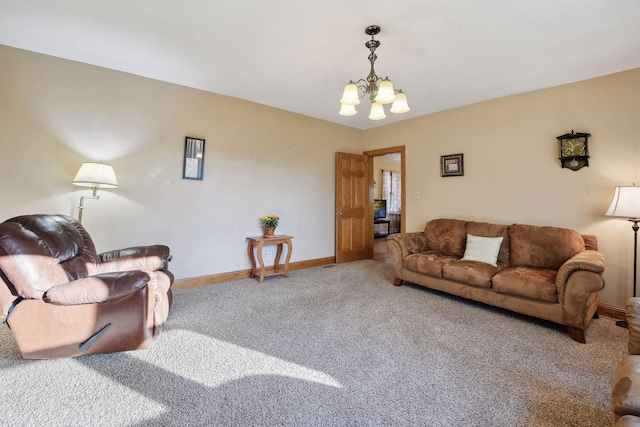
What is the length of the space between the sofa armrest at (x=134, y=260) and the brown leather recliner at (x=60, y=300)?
343 mm

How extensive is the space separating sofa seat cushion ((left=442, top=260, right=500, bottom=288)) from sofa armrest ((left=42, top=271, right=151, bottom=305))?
2.94 m

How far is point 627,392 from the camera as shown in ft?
3.28

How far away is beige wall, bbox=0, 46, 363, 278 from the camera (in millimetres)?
2664

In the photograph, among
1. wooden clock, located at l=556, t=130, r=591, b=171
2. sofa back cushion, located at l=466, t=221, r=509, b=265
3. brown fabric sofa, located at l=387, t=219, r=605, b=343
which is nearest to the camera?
brown fabric sofa, located at l=387, t=219, r=605, b=343

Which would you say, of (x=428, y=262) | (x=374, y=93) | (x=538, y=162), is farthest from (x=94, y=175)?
(x=538, y=162)

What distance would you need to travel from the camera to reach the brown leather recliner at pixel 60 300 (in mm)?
1741

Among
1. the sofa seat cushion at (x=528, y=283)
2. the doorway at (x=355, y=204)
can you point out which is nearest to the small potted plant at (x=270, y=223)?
the doorway at (x=355, y=204)

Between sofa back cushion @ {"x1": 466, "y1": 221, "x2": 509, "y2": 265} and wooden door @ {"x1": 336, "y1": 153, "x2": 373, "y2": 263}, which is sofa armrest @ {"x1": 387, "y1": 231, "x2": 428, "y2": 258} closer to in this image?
sofa back cushion @ {"x1": 466, "y1": 221, "x2": 509, "y2": 265}

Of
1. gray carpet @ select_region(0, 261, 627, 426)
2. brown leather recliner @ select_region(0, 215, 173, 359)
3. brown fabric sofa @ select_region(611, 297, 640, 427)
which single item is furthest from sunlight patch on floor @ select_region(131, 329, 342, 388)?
brown fabric sofa @ select_region(611, 297, 640, 427)

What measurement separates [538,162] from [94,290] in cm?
456

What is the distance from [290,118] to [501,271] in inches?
140

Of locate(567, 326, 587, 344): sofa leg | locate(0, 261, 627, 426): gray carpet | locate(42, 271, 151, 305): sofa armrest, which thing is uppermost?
locate(42, 271, 151, 305): sofa armrest

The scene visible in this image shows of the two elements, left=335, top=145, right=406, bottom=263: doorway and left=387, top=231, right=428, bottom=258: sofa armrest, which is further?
left=335, top=145, right=406, bottom=263: doorway

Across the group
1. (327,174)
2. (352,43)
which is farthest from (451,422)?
(327,174)
